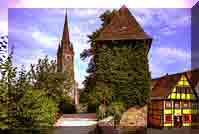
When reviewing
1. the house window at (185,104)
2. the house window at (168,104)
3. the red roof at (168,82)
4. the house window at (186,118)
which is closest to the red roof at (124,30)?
the red roof at (168,82)

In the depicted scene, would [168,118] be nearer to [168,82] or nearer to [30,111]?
[168,82]

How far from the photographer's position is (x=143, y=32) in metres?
9.69

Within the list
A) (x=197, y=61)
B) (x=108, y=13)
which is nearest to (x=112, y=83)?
(x=197, y=61)

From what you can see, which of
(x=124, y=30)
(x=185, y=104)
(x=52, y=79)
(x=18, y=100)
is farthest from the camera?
(x=185, y=104)

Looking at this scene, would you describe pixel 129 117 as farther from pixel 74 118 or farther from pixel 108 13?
pixel 108 13

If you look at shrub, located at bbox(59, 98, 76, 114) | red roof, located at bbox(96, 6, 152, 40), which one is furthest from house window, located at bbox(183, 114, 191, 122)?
shrub, located at bbox(59, 98, 76, 114)

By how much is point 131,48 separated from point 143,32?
2.32 ft

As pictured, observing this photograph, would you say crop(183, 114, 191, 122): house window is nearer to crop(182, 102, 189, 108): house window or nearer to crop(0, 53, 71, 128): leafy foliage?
crop(182, 102, 189, 108): house window

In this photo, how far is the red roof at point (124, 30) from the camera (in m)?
9.52

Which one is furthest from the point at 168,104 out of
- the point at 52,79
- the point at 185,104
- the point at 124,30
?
the point at 52,79

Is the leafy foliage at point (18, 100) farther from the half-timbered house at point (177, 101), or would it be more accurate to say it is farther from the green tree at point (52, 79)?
the half-timbered house at point (177, 101)

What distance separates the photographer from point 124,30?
9688 millimetres

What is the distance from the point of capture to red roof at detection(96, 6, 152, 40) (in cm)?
952

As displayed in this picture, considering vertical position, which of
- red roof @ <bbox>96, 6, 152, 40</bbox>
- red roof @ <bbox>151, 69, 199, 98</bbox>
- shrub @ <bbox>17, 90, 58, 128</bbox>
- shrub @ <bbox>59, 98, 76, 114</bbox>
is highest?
red roof @ <bbox>96, 6, 152, 40</bbox>
